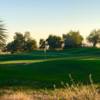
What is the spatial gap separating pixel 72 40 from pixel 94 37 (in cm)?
1935

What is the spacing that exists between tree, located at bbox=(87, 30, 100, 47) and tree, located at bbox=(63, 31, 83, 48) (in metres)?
9.49

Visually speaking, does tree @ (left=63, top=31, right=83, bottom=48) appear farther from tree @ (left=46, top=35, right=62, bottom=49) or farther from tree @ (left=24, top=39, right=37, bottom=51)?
tree @ (left=24, top=39, right=37, bottom=51)

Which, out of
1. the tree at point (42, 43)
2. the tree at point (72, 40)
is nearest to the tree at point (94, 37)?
the tree at point (72, 40)

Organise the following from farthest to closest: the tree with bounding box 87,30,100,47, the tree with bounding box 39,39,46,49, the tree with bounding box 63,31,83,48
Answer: the tree with bounding box 87,30,100,47 → the tree with bounding box 39,39,46,49 → the tree with bounding box 63,31,83,48

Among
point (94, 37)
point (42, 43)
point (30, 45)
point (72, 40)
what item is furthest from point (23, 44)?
point (94, 37)

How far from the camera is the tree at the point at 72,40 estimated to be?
121 metres

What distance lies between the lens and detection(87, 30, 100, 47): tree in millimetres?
137725

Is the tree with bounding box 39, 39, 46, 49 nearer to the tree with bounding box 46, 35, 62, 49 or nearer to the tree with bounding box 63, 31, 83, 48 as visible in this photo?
the tree with bounding box 46, 35, 62, 49

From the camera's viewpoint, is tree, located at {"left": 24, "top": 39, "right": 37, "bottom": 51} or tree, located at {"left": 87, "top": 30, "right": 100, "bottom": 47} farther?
tree, located at {"left": 87, "top": 30, "right": 100, "bottom": 47}

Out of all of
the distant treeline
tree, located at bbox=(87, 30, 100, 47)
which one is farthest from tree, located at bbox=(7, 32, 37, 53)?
tree, located at bbox=(87, 30, 100, 47)

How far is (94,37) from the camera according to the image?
5527 inches

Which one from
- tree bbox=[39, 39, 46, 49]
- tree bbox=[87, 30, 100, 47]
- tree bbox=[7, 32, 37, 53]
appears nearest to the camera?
tree bbox=[7, 32, 37, 53]

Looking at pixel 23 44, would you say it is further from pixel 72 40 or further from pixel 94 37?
pixel 94 37

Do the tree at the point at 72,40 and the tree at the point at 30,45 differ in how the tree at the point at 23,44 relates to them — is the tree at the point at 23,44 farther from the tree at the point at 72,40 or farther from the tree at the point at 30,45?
the tree at the point at 72,40
